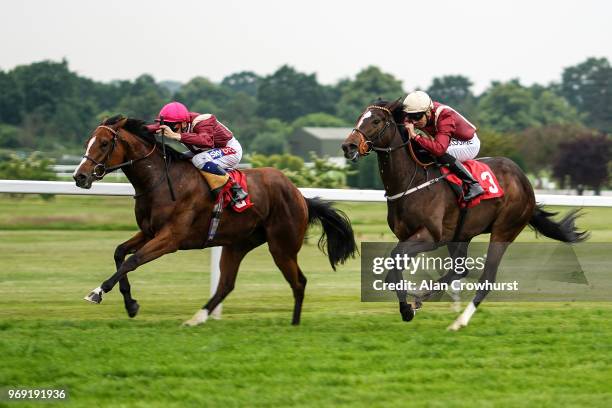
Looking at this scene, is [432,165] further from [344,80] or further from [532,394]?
[344,80]

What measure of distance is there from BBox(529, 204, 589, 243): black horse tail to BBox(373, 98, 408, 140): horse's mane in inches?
60.0

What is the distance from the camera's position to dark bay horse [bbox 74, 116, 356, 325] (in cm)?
707

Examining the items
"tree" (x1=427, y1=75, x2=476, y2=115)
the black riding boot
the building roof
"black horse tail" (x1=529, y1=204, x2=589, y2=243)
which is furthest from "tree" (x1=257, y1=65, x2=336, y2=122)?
the black riding boot

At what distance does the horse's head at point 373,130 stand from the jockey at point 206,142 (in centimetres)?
87

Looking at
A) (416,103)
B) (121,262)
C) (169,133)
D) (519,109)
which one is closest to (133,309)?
(121,262)

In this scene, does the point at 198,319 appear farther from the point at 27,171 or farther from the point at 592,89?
the point at 592,89

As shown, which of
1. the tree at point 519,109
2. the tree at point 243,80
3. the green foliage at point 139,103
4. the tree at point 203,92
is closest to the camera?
the green foliage at point 139,103

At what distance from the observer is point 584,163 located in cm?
3231

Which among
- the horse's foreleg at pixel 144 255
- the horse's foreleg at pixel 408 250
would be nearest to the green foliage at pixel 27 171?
the horse's foreleg at pixel 144 255

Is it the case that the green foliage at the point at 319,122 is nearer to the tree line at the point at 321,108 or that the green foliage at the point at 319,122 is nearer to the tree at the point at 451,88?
the tree line at the point at 321,108

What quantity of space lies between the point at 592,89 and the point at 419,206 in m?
81.7

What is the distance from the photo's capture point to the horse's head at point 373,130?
23.2 feet

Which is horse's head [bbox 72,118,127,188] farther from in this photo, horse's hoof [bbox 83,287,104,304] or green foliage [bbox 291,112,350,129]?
green foliage [bbox 291,112,350,129]

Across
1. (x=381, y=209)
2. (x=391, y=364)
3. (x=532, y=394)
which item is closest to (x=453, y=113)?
(x=391, y=364)
